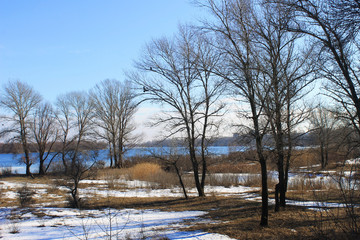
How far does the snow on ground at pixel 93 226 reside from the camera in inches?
254

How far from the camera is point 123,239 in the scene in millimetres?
6031

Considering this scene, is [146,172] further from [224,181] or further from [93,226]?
[93,226]

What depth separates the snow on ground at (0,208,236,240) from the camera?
6.45 metres

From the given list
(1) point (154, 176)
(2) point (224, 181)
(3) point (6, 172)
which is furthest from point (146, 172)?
(3) point (6, 172)

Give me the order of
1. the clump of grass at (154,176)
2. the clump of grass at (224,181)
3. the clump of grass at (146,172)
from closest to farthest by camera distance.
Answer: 1. the clump of grass at (224,181)
2. the clump of grass at (154,176)
3. the clump of grass at (146,172)

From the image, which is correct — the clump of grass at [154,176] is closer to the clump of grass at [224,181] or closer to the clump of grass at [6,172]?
the clump of grass at [224,181]

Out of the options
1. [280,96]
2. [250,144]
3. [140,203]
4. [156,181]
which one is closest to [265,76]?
[280,96]

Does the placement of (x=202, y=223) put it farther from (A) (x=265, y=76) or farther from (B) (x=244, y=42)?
(B) (x=244, y=42)

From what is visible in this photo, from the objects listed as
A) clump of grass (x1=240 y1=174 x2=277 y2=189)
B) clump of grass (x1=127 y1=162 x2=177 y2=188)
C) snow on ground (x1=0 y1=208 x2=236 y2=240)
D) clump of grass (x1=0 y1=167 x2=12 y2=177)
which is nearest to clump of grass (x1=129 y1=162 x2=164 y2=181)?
clump of grass (x1=127 y1=162 x2=177 y2=188)

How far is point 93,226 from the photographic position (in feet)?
26.0

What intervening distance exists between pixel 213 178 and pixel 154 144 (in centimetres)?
827

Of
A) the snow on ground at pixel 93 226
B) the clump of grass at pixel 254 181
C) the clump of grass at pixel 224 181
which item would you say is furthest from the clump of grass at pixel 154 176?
the snow on ground at pixel 93 226

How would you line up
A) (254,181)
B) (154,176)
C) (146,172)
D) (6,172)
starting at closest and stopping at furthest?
(254,181)
(154,176)
(146,172)
(6,172)

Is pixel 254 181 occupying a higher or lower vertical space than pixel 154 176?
lower
